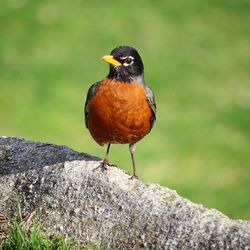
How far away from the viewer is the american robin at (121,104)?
6527 mm

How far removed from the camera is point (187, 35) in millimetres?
14570

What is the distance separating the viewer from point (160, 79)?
1343 centimetres

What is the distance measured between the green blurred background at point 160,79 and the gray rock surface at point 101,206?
4938 millimetres

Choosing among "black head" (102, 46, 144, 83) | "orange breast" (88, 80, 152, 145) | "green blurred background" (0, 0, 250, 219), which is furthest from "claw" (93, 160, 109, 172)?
"green blurred background" (0, 0, 250, 219)

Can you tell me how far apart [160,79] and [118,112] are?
6.95 meters

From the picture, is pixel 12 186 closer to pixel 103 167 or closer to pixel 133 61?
pixel 103 167

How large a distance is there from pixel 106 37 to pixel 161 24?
1113mm

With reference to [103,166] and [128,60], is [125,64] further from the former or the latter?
[103,166]

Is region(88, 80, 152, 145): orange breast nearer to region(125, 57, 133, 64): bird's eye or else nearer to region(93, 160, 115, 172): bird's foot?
region(125, 57, 133, 64): bird's eye

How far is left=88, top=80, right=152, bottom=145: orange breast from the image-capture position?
21.4 feet

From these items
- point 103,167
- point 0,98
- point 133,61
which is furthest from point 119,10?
point 103,167

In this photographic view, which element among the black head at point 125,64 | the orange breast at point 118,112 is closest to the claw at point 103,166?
the orange breast at point 118,112

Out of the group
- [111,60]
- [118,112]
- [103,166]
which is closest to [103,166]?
[103,166]

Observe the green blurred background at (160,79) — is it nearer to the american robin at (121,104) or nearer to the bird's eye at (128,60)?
the american robin at (121,104)
